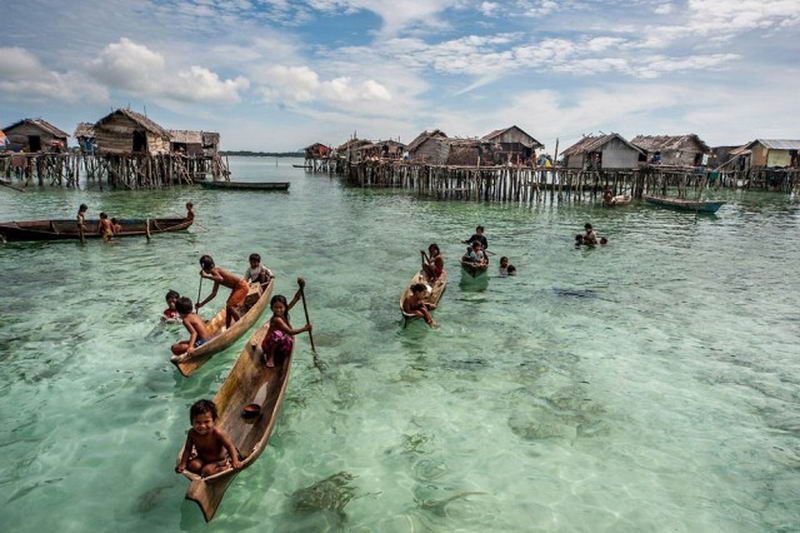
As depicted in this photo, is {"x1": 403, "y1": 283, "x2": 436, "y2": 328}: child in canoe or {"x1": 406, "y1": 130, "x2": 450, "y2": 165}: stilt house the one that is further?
{"x1": 406, "y1": 130, "x2": 450, "y2": 165}: stilt house

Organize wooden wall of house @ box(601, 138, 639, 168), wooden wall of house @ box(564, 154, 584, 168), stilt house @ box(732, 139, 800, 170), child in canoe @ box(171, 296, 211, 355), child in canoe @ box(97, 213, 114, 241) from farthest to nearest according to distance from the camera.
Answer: stilt house @ box(732, 139, 800, 170) < wooden wall of house @ box(564, 154, 584, 168) < wooden wall of house @ box(601, 138, 639, 168) < child in canoe @ box(97, 213, 114, 241) < child in canoe @ box(171, 296, 211, 355)

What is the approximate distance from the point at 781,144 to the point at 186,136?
6169 centimetres

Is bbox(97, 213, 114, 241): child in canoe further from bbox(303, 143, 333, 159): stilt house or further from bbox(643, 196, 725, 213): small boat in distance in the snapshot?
bbox(303, 143, 333, 159): stilt house

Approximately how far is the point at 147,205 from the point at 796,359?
1278 inches

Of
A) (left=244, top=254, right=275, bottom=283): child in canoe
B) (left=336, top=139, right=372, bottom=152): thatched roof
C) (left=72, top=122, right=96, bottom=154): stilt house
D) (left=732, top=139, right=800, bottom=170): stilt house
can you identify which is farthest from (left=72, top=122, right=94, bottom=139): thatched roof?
(left=732, top=139, right=800, bottom=170): stilt house

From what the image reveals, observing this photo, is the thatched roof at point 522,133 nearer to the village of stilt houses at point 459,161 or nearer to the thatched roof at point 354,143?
the village of stilt houses at point 459,161

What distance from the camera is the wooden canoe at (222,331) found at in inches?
305

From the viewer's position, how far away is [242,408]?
22.2 feet

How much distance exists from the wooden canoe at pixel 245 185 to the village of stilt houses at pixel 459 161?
3.38 m

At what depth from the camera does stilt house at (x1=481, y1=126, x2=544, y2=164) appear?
44.7m

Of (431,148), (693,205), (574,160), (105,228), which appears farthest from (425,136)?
(105,228)

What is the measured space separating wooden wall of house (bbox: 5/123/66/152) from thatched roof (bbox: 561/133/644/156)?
157ft

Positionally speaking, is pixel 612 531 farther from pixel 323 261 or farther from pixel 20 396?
pixel 323 261

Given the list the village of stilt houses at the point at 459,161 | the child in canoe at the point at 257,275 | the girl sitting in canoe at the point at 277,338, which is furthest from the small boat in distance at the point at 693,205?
the girl sitting in canoe at the point at 277,338
